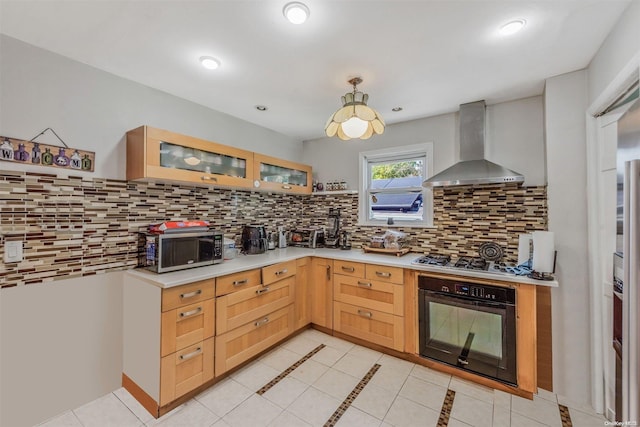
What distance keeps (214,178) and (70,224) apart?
1.00 m

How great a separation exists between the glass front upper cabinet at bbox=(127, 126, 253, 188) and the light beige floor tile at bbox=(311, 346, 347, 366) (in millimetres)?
1719

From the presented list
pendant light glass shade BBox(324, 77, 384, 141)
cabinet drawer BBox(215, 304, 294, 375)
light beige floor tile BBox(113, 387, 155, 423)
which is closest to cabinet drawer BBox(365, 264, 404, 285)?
cabinet drawer BBox(215, 304, 294, 375)

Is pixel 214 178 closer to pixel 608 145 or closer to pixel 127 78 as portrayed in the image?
pixel 127 78

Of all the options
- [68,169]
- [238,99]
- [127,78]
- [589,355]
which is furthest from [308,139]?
[589,355]

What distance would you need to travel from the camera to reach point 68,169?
1.78 m

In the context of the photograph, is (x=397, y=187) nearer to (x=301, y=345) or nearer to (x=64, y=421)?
(x=301, y=345)

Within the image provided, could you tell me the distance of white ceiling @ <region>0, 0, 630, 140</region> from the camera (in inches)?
53.1

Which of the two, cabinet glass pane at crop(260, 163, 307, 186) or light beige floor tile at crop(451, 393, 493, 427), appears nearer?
light beige floor tile at crop(451, 393, 493, 427)

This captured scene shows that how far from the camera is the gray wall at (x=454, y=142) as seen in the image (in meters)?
2.33

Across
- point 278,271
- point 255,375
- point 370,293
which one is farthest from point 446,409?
point 278,271

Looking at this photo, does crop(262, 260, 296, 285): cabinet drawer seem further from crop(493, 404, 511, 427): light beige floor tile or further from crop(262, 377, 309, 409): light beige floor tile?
crop(493, 404, 511, 427): light beige floor tile

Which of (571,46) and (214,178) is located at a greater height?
(571,46)

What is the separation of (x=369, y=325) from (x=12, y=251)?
8.51 ft

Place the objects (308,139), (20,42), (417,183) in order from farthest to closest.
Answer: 1. (308,139)
2. (417,183)
3. (20,42)
